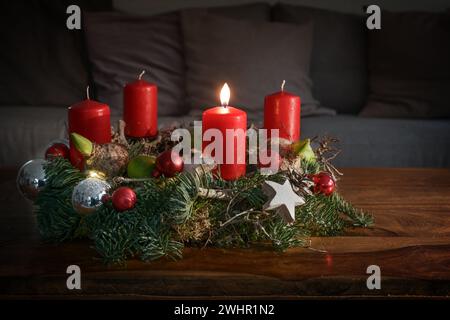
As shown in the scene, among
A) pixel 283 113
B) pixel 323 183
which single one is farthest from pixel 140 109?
pixel 323 183

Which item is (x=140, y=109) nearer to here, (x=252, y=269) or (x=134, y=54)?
(x=252, y=269)

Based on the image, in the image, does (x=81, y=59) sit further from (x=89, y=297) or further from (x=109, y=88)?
(x=89, y=297)

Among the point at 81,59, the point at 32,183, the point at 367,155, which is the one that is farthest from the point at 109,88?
the point at 32,183

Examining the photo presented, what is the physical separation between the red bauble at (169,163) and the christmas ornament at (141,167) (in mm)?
23

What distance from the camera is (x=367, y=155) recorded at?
2244mm

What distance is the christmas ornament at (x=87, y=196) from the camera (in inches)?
34.3

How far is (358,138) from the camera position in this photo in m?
2.26

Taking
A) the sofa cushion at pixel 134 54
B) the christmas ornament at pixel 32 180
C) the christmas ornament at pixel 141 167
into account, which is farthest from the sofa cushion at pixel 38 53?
the christmas ornament at pixel 141 167

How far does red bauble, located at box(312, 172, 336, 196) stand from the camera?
95cm

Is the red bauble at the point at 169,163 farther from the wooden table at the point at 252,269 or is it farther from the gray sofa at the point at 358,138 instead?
the gray sofa at the point at 358,138

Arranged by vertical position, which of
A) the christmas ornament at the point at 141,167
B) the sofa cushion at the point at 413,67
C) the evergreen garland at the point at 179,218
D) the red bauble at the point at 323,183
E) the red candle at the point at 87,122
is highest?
the sofa cushion at the point at 413,67

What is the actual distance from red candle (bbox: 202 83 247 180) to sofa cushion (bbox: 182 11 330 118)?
4.73 feet

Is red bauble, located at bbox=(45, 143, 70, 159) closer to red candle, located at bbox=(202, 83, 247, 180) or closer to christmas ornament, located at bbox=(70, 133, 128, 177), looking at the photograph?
christmas ornament, located at bbox=(70, 133, 128, 177)
